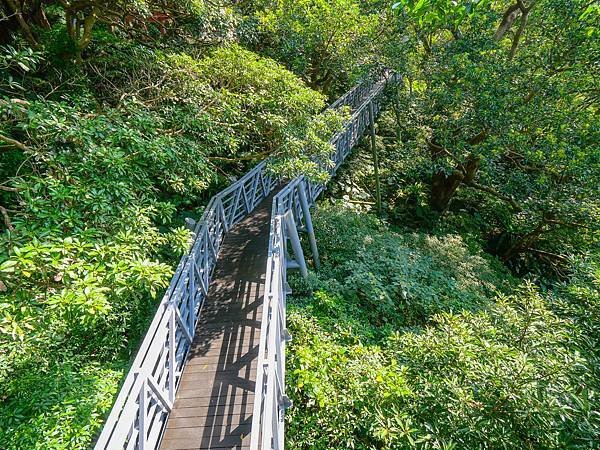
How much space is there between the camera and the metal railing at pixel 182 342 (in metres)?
2.85

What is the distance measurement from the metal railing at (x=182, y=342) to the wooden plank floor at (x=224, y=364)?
0.16 m

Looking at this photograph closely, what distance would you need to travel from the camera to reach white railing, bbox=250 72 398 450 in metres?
2.97

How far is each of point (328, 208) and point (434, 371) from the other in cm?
673

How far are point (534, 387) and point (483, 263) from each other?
766 cm

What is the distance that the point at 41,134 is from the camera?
3.66 metres

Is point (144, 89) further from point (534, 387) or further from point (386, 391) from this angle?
point (534, 387)

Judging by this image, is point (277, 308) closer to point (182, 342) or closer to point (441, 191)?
point (182, 342)

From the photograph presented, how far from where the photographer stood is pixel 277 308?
4.12 m

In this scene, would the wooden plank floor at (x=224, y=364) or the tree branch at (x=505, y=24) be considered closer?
the wooden plank floor at (x=224, y=364)

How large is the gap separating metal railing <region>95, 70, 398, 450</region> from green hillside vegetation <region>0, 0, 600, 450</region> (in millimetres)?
567

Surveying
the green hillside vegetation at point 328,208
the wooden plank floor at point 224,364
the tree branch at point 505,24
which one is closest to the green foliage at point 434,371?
the green hillside vegetation at point 328,208

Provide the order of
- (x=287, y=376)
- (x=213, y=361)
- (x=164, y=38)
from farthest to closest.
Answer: (x=164, y=38) < (x=287, y=376) < (x=213, y=361)

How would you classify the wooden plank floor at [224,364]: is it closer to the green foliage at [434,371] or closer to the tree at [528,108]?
the green foliage at [434,371]

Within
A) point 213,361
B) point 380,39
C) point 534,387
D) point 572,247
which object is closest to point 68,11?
point 213,361
